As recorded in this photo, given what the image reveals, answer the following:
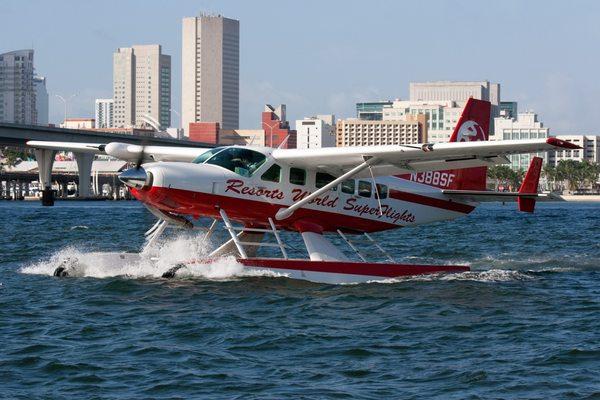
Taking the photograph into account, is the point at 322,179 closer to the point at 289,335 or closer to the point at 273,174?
the point at 273,174

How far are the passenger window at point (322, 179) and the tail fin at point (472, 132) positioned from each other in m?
3.39

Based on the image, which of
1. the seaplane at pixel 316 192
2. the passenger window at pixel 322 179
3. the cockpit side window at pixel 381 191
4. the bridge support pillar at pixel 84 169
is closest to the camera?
the seaplane at pixel 316 192

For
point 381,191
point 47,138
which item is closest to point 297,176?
point 381,191

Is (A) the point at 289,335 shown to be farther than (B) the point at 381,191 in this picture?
No

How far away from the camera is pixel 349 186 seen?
74.8 feet

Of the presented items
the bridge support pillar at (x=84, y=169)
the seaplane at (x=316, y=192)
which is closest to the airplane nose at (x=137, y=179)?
the seaplane at (x=316, y=192)

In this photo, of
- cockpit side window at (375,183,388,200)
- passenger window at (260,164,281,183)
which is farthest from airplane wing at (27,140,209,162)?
cockpit side window at (375,183,388,200)

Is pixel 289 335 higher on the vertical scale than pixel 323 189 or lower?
lower

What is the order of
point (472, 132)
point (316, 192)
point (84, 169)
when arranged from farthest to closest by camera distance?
point (84, 169)
point (472, 132)
point (316, 192)

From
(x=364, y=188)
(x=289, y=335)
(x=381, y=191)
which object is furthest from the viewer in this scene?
(x=381, y=191)

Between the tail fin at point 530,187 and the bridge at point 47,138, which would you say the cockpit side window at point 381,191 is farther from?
the bridge at point 47,138

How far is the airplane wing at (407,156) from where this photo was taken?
20.2m

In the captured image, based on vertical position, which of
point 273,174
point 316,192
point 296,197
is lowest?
point 296,197

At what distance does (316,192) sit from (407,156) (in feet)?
6.36
